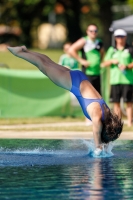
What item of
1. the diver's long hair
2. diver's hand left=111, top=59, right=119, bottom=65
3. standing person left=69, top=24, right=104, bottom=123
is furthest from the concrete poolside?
the diver's long hair

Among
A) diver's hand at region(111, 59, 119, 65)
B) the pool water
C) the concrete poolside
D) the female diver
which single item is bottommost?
the concrete poolside

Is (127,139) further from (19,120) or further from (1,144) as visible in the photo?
(19,120)

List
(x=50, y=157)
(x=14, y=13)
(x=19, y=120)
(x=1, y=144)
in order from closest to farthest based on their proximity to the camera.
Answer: (x=50, y=157) → (x=1, y=144) → (x=19, y=120) → (x=14, y=13)

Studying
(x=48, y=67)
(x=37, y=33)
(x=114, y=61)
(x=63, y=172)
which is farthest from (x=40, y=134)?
(x=37, y=33)

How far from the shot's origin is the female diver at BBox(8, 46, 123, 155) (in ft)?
35.5

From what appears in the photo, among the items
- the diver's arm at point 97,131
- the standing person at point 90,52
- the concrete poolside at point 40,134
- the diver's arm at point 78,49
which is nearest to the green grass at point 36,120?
the concrete poolside at point 40,134

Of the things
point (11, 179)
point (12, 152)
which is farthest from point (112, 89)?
point (11, 179)

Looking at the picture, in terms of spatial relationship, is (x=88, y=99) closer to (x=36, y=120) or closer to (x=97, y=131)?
(x=97, y=131)

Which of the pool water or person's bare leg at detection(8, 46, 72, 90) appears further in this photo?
person's bare leg at detection(8, 46, 72, 90)

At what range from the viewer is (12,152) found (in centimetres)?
1155

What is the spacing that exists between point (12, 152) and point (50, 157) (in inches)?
33.0

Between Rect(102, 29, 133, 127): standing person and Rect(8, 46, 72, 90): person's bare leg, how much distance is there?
443cm

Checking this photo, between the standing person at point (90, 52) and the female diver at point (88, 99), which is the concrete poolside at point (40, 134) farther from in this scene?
the female diver at point (88, 99)

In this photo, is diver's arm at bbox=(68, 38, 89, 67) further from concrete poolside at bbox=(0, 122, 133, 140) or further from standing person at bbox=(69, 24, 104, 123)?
concrete poolside at bbox=(0, 122, 133, 140)
